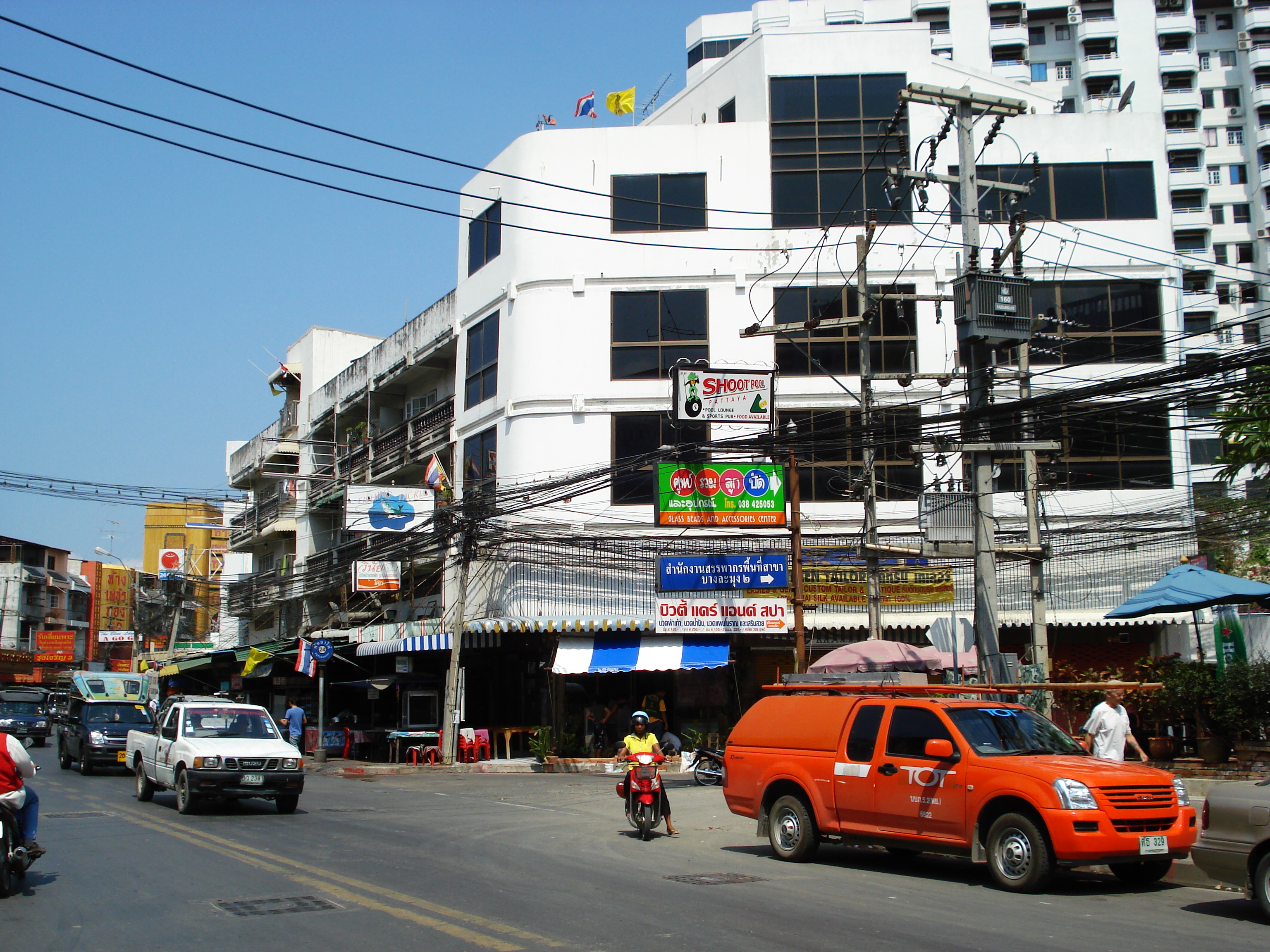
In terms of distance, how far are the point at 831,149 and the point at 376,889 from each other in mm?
25125

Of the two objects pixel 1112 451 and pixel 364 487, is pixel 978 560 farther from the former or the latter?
pixel 364 487

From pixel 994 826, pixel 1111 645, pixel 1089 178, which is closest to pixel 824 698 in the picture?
pixel 994 826

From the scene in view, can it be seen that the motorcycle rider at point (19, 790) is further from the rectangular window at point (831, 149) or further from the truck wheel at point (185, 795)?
the rectangular window at point (831, 149)

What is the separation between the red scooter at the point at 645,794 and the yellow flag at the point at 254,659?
2528 cm

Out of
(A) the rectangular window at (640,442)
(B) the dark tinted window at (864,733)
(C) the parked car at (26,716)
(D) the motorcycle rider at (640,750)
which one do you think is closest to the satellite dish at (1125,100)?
(A) the rectangular window at (640,442)

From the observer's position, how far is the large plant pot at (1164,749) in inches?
731

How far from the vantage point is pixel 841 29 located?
102 feet

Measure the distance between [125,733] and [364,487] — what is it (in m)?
8.76

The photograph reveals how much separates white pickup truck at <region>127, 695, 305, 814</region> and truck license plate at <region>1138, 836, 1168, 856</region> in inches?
453

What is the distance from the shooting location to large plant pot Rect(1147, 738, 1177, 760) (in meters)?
18.6

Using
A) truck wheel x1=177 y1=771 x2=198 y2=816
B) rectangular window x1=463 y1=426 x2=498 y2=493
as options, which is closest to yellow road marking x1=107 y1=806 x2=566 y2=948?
truck wheel x1=177 y1=771 x2=198 y2=816

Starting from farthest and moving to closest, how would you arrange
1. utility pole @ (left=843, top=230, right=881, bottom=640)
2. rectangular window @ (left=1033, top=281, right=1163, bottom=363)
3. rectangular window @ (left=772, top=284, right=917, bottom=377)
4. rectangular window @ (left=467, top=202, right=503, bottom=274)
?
rectangular window @ (left=467, top=202, right=503, bottom=274) → rectangular window @ (left=772, top=284, right=917, bottom=377) → rectangular window @ (left=1033, top=281, right=1163, bottom=363) → utility pole @ (left=843, top=230, right=881, bottom=640)

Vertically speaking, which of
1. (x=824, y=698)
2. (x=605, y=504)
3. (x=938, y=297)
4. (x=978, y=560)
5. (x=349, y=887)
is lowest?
(x=349, y=887)

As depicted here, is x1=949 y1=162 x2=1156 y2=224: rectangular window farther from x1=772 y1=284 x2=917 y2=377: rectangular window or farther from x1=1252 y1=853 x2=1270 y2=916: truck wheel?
x1=1252 y1=853 x2=1270 y2=916: truck wheel
